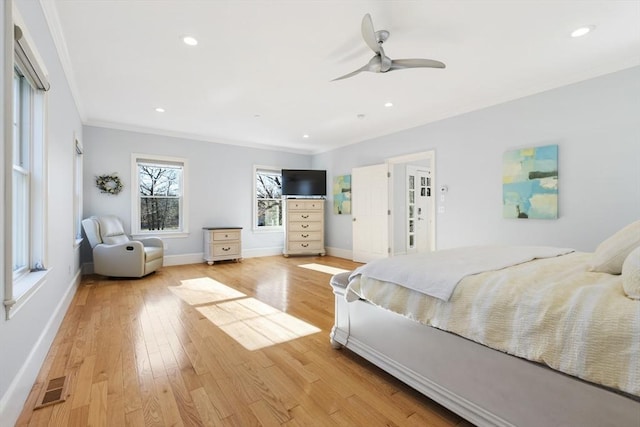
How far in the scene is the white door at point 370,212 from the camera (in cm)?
544

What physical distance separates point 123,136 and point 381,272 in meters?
5.31

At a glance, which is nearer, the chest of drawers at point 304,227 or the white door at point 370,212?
the white door at point 370,212

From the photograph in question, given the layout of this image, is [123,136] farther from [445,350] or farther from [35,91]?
[445,350]

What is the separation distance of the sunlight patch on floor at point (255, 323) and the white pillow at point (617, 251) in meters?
1.93

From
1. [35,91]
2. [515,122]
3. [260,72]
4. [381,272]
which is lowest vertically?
[381,272]

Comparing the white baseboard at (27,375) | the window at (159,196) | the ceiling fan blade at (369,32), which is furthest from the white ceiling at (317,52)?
the white baseboard at (27,375)

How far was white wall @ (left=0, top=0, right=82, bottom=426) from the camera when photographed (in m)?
1.39

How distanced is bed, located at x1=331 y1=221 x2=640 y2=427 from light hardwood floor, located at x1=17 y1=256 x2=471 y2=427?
0.20 meters

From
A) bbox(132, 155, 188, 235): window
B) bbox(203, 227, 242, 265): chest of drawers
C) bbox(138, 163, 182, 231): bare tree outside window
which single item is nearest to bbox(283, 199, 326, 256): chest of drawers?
bbox(203, 227, 242, 265): chest of drawers

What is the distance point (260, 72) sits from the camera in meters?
3.14

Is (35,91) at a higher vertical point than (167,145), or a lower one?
lower

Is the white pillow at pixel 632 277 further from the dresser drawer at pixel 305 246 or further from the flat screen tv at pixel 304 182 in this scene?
the flat screen tv at pixel 304 182

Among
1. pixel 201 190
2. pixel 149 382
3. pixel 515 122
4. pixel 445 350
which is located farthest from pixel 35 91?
pixel 515 122

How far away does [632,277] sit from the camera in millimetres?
1065
